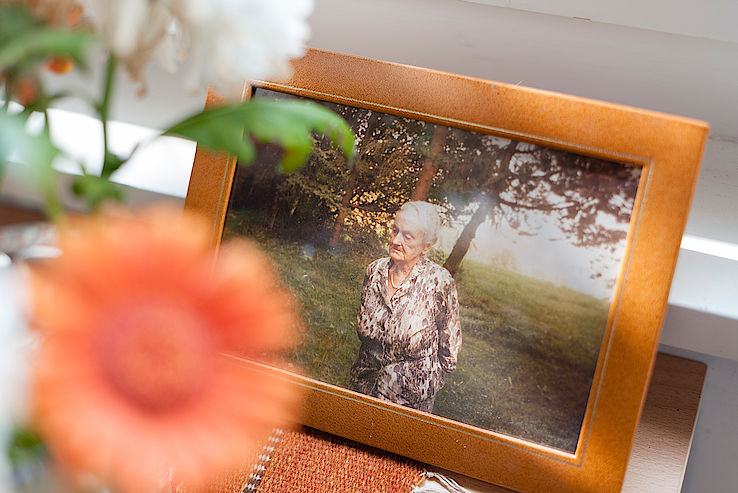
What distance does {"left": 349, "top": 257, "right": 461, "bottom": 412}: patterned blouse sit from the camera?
56 centimetres

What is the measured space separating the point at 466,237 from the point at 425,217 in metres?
0.04

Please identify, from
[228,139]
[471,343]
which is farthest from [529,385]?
[228,139]

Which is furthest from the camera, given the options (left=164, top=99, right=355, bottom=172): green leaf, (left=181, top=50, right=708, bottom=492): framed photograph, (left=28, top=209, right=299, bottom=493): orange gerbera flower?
(left=181, top=50, right=708, bottom=492): framed photograph

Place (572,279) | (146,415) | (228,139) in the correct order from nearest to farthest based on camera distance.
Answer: (146,415) → (228,139) → (572,279)

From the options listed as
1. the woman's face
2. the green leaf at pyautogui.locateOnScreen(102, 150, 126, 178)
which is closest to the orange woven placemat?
the woman's face

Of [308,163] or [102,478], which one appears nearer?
[102,478]

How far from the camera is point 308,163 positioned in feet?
1.97

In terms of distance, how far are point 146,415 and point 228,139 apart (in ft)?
0.52

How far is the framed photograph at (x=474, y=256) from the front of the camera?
1.69 feet

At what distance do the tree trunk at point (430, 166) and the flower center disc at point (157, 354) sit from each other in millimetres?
352

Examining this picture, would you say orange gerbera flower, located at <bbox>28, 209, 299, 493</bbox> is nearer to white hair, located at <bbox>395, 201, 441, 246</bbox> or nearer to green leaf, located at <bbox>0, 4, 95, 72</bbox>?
green leaf, located at <bbox>0, 4, 95, 72</bbox>

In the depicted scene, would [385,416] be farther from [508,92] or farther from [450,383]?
[508,92]

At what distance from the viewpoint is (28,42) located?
Result: 26 cm

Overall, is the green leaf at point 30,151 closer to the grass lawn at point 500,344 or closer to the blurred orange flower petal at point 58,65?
the blurred orange flower petal at point 58,65
